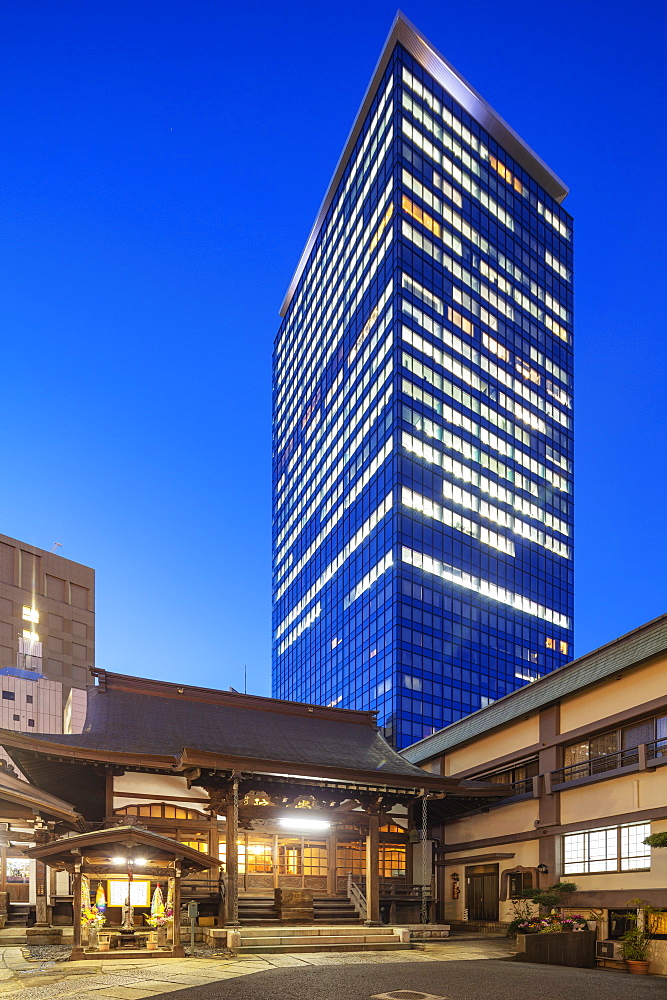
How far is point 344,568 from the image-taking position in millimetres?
106562

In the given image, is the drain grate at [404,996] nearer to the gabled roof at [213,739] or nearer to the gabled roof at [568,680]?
the gabled roof at [213,739]

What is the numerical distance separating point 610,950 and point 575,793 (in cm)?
581

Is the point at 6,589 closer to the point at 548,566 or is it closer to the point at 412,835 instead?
the point at 548,566

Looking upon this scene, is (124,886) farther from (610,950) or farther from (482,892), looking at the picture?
(482,892)

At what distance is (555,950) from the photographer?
23.2 metres

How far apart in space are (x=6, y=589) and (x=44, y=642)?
365 inches

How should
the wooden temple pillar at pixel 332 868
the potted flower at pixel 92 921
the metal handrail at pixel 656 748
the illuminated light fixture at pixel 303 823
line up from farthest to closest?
the wooden temple pillar at pixel 332 868
the illuminated light fixture at pixel 303 823
the metal handrail at pixel 656 748
the potted flower at pixel 92 921

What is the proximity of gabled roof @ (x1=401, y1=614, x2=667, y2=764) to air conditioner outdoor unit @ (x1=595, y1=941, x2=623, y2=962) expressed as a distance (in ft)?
25.5

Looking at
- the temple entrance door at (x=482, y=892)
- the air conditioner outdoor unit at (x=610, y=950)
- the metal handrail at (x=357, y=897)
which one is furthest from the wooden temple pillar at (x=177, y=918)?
the temple entrance door at (x=482, y=892)

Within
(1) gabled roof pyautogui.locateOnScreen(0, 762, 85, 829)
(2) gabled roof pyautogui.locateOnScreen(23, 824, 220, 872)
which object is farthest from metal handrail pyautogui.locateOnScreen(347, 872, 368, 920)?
(1) gabled roof pyautogui.locateOnScreen(0, 762, 85, 829)

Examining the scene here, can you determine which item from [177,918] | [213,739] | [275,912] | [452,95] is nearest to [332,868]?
[275,912]

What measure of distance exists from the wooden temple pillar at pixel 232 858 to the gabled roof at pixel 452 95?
107383 millimetres

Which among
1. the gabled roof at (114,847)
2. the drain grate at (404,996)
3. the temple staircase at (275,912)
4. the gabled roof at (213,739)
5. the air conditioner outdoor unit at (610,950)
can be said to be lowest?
the temple staircase at (275,912)

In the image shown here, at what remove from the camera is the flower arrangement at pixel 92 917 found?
2136cm
